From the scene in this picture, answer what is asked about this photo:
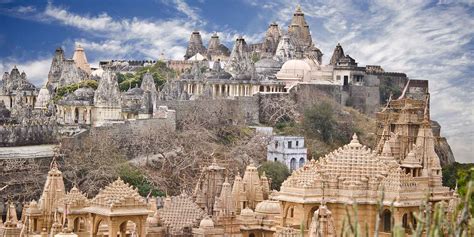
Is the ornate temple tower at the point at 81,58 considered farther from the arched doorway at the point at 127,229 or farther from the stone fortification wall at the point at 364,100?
the arched doorway at the point at 127,229

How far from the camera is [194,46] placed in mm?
77188

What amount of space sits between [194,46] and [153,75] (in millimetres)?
10190

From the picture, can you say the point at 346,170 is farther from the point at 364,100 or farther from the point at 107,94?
the point at 364,100

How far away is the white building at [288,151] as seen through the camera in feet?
167

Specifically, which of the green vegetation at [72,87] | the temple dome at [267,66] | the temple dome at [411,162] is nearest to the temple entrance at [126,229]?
the temple dome at [411,162]

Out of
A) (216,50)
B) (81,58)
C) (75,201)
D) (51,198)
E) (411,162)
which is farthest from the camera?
(216,50)

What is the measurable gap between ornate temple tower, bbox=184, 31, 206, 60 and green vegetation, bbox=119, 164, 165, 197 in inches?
1287

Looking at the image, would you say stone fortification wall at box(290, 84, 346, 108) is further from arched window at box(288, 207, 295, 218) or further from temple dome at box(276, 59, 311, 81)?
arched window at box(288, 207, 295, 218)

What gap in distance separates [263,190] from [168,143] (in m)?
18.5

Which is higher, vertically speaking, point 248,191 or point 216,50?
point 216,50

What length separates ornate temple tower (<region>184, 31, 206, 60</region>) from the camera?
7688 centimetres

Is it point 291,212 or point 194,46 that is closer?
point 291,212

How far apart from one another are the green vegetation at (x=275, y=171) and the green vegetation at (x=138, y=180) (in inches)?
164

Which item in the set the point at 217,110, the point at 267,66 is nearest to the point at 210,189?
the point at 217,110
